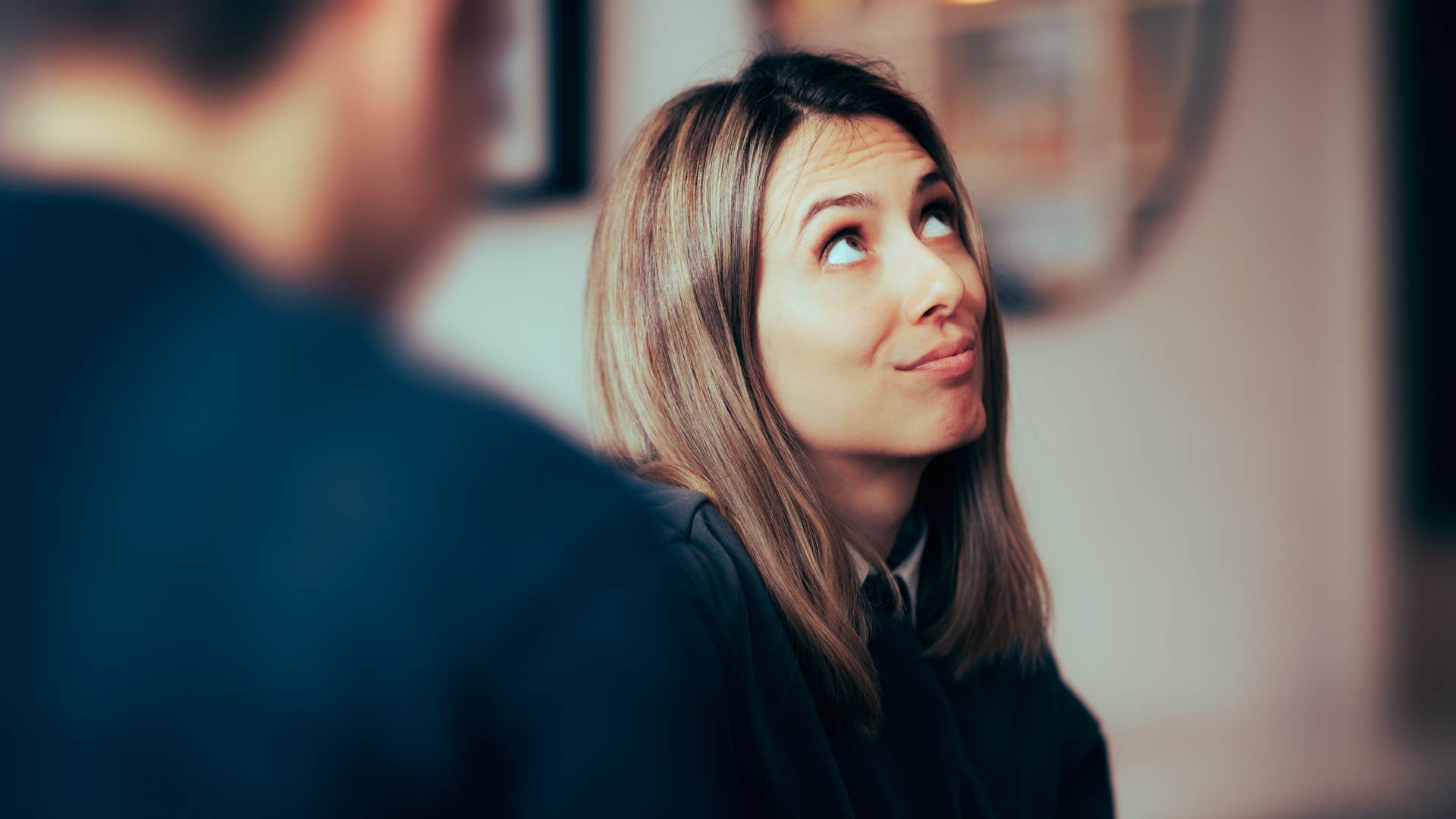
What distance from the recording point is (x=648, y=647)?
49cm

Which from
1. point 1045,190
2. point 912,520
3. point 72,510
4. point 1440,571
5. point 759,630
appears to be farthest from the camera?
point 1440,571

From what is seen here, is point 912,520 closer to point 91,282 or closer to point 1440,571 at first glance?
point 91,282

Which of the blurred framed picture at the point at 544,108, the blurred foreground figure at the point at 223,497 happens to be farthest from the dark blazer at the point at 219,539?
the blurred framed picture at the point at 544,108

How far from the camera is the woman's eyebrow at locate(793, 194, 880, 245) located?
2.35 ft

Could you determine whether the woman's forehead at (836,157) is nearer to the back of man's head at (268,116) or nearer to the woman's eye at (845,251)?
the woman's eye at (845,251)

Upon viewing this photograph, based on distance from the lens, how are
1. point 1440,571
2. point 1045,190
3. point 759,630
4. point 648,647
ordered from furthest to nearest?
point 1440,571, point 1045,190, point 759,630, point 648,647

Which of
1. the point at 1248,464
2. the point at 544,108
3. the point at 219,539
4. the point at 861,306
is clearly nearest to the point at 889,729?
the point at 861,306

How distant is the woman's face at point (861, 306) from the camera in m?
0.72

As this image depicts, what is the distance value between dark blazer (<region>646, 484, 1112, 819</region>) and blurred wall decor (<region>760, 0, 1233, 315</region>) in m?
1.30

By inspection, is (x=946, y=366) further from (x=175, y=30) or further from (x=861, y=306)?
(x=175, y=30)

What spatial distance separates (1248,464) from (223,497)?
255 centimetres

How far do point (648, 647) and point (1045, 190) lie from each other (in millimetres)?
1899

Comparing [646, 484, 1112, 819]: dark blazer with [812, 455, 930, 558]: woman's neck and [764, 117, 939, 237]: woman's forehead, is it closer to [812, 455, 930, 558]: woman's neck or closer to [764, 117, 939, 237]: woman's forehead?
[812, 455, 930, 558]: woman's neck

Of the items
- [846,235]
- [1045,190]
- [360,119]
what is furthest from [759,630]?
[1045,190]
